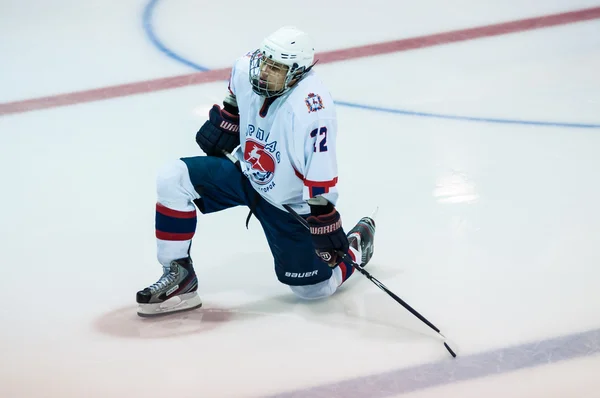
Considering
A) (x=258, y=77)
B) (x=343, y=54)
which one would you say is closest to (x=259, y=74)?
(x=258, y=77)

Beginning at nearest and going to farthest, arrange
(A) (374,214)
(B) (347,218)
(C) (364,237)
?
(C) (364,237) → (A) (374,214) → (B) (347,218)

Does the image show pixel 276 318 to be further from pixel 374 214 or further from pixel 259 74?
pixel 259 74

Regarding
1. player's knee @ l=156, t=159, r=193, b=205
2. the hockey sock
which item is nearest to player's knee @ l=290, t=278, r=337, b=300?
the hockey sock

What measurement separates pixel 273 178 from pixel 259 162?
0.07 m

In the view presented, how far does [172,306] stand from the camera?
3.20m

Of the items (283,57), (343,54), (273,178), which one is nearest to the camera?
(283,57)

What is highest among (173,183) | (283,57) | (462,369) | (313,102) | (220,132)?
(283,57)

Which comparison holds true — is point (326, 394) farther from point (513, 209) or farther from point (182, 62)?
point (182, 62)

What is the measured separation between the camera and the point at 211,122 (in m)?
3.15

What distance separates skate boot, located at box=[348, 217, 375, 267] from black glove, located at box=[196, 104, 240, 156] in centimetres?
57

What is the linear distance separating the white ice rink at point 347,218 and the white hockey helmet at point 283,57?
2.70ft

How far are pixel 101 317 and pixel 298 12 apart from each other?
344 centimetres

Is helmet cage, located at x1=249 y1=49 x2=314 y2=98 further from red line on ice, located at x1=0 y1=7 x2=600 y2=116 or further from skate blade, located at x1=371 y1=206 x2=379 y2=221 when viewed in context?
red line on ice, located at x1=0 y1=7 x2=600 y2=116

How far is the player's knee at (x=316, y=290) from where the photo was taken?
319cm
